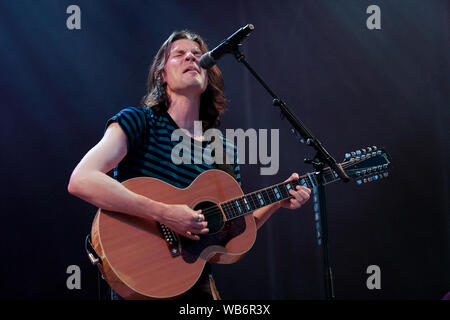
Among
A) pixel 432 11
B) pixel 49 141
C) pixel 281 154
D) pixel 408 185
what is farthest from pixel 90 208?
pixel 432 11

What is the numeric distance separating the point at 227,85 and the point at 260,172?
79 centimetres

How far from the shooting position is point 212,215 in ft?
6.90

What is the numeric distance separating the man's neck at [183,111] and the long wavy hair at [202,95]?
→ 4 centimetres

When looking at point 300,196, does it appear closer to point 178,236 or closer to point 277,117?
point 178,236

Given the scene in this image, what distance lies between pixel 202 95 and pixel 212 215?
3.16 feet

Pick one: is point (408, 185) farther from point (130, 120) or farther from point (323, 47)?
point (130, 120)

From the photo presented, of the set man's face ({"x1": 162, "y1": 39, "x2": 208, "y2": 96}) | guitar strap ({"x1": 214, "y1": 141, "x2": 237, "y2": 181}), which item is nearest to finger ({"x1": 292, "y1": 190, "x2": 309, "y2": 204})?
guitar strap ({"x1": 214, "y1": 141, "x2": 237, "y2": 181})

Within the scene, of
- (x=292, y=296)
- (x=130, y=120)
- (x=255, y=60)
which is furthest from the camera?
(x=255, y=60)

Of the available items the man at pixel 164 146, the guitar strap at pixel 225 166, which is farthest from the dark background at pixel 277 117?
the guitar strap at pixel 225 166

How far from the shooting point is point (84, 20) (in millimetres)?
3334

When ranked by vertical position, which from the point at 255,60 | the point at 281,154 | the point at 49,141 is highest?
the point at 255,60

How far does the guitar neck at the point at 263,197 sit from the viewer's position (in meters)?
2.17

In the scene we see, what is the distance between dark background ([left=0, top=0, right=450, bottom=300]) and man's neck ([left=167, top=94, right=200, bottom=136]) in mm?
1002

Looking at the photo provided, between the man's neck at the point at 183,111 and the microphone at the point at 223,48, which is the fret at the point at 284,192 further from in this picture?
the microphone at the point at 223,48
